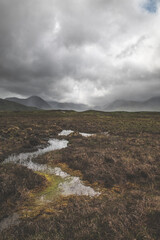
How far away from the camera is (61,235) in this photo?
153 inches

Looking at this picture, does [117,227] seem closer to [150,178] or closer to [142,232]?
[142,232]

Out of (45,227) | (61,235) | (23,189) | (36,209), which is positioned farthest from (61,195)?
(61,235)

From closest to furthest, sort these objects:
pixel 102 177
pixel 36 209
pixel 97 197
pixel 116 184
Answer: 1. pixel 36 209
2. pixel 97 197
3. pixel 116 184
4. pixel 102 177

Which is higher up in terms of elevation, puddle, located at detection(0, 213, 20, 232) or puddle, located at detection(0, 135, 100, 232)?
puddle, located at detection(0, 213, 20, 232)

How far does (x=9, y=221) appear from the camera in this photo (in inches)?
193

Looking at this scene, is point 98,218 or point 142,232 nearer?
point 142,232

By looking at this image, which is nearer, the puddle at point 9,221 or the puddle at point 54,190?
the puddle at point 9,221

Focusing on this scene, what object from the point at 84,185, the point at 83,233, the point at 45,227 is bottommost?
the point at 84,185

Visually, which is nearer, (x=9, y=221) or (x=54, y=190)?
(x=9, y=221)

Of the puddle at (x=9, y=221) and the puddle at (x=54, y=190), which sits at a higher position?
the puddle at (x=9, y=221)

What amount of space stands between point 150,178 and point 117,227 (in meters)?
5.12

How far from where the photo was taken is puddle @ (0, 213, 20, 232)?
4.68 meters

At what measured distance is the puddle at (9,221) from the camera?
15.3ft

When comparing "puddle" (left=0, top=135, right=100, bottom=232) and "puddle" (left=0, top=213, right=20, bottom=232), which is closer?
"puddle" (left=0, top=213, right=20, bottom=232)
